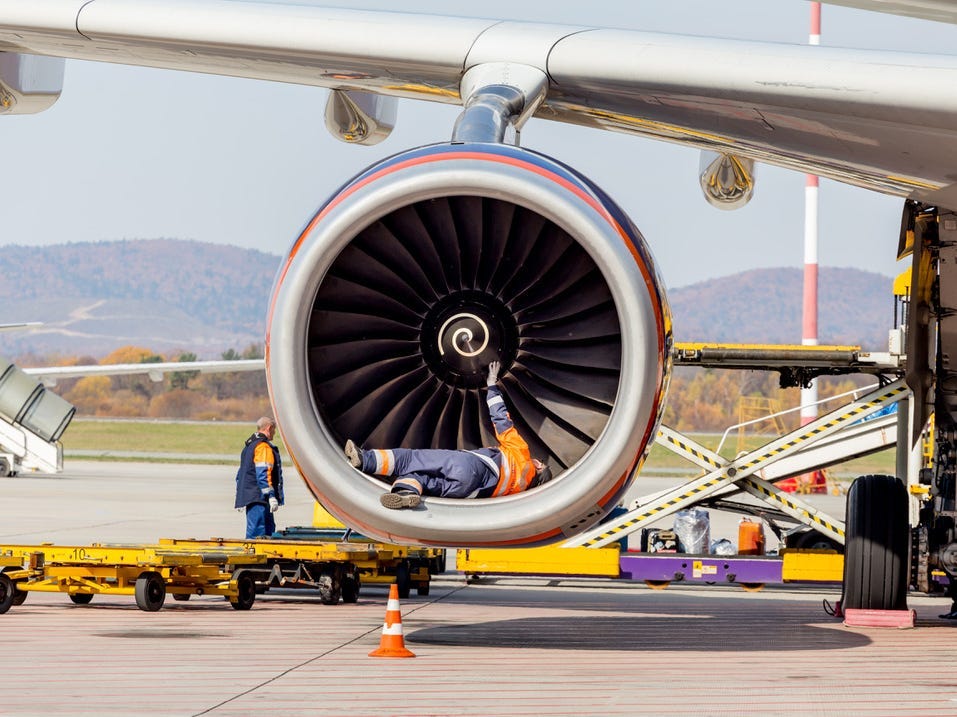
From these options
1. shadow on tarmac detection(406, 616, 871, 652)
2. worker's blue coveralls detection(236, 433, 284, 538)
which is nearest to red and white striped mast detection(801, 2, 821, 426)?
worker's blue coveralls detection(236, 433, 284, 538)

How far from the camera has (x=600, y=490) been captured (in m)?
6.39

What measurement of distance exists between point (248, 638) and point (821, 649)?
12.1 ft

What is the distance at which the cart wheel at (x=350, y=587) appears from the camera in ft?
39.1

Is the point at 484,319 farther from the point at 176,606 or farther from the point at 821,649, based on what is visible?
the point at 176,606

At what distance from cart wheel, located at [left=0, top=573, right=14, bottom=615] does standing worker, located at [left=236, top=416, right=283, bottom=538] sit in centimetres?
329

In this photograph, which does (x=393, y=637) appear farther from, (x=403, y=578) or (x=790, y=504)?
(x=790, y=504)

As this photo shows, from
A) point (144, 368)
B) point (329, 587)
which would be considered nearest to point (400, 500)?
point (329, 587)

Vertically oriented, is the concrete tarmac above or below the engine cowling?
below

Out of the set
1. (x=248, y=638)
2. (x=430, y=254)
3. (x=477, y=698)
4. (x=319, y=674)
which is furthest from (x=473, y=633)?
(x=430, y=254)

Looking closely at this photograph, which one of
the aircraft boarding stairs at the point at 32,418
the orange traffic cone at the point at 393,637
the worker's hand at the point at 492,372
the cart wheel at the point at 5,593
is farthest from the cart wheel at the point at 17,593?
the aircraft boarding stairs at the point at 32,418

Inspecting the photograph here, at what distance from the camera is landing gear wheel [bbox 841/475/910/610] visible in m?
10.3

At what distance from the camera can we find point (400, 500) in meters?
6.46

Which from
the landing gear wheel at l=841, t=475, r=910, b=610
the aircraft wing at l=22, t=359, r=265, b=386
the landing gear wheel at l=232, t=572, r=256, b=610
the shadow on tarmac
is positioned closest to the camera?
the shadow on tarmac

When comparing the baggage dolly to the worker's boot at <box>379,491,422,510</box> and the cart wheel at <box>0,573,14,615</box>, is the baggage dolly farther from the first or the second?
the worker's boot at <box>379,491,422,510</box>
